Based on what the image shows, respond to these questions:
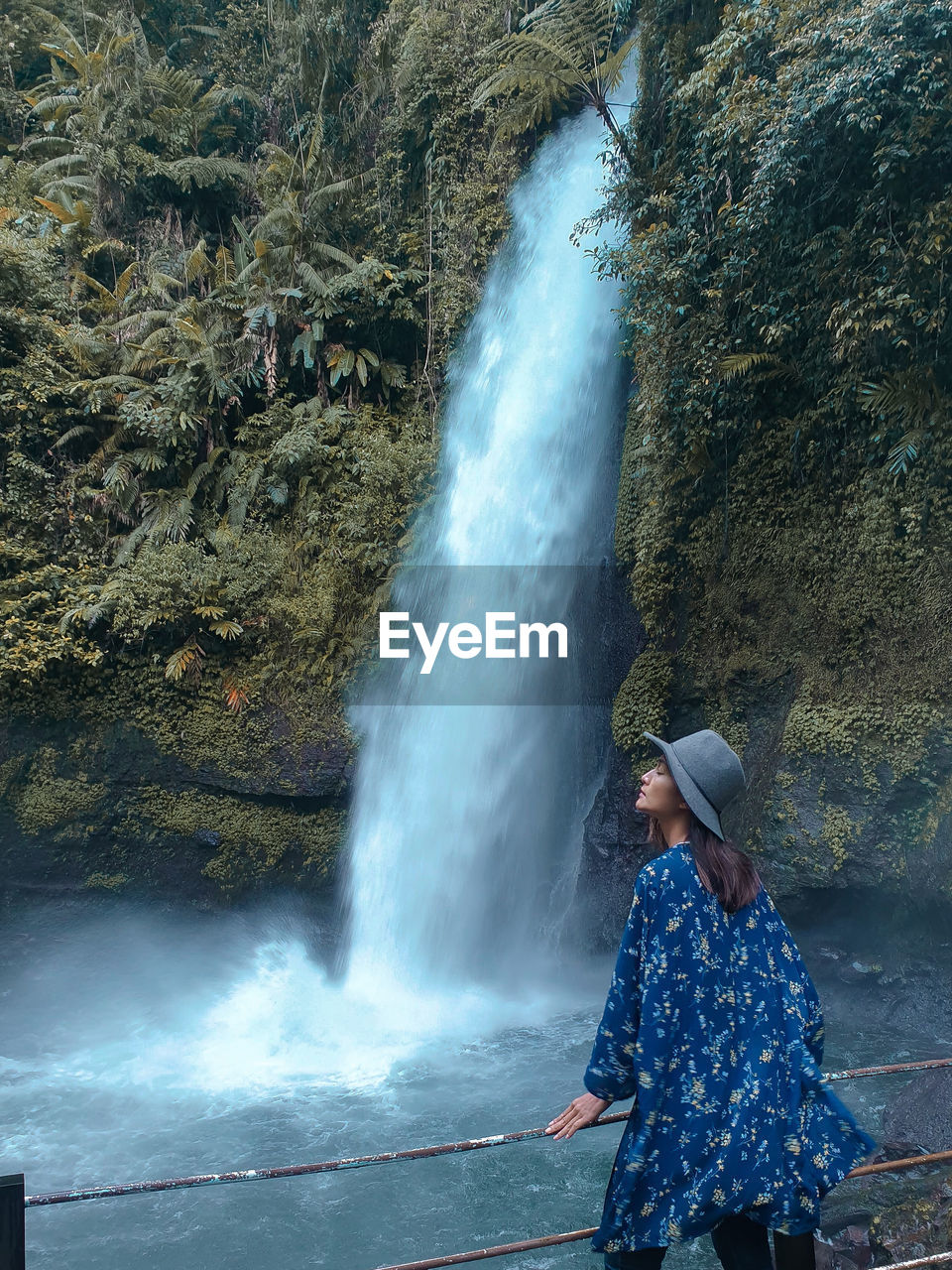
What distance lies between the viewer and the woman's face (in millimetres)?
2020

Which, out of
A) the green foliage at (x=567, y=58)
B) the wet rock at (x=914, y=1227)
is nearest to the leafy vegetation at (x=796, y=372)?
the green foliage at (x=567, y=58)

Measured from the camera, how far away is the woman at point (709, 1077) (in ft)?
6.14

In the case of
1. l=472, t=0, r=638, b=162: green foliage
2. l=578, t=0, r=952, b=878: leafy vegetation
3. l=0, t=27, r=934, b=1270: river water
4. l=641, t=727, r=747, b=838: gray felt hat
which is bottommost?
l=0, t=27, r=934, b=1270: river water

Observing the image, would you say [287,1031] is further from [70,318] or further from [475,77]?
[475,77]

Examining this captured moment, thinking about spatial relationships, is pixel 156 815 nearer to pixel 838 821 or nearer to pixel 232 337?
pixel 232 337

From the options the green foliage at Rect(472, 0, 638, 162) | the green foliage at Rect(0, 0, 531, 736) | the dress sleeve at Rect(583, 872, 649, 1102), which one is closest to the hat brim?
the dress sleeve at Rect(583, 872, 649, 1102)

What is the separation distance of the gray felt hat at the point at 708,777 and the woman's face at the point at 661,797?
27mm

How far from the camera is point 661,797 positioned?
2.04m

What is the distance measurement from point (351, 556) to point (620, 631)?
3507mm

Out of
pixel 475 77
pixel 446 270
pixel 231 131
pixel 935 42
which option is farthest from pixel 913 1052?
pixel 231 131

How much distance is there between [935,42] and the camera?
6.62m

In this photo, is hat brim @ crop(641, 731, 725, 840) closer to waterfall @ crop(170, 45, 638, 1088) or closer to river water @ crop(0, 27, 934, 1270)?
river water @ crop(0, 27, 934, 1270)

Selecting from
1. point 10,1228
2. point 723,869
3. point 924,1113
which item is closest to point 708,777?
point 723,869

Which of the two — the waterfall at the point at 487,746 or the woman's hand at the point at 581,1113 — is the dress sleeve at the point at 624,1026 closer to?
A: the woman's hand at the point at 581,1113
